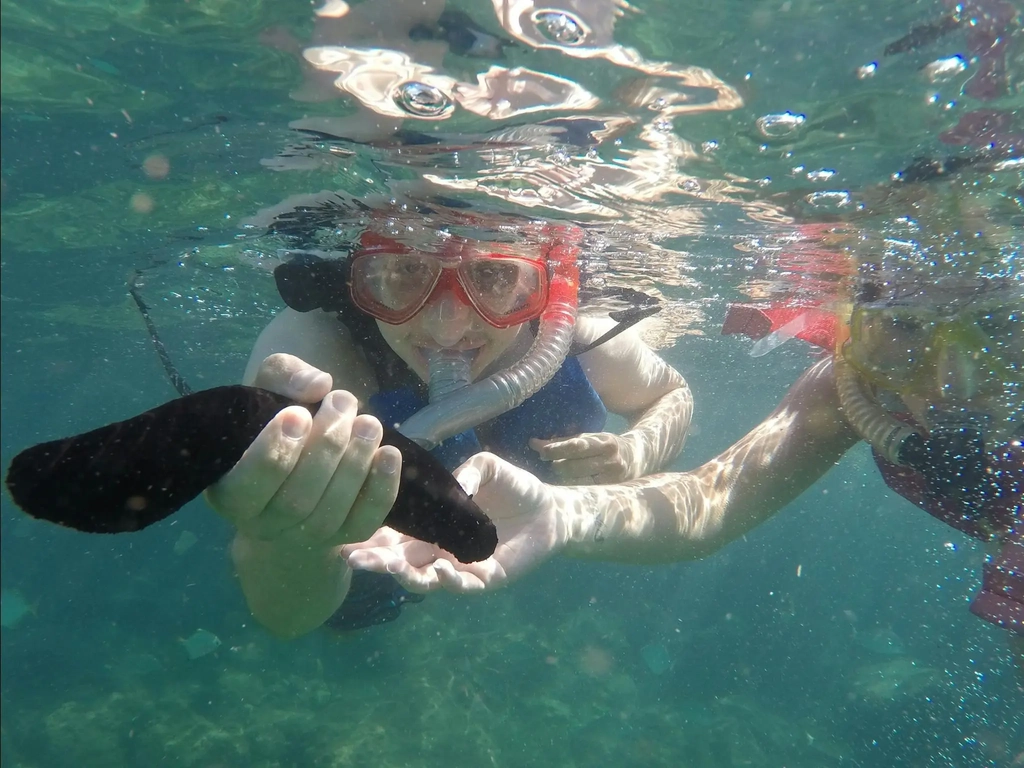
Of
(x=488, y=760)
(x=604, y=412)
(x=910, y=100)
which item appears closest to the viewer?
(x=910, y=100)

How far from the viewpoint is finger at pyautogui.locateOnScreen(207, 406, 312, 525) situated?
2291mm

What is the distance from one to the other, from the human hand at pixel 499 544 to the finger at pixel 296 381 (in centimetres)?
107

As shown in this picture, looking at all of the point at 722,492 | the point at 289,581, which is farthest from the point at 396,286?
the point at 722,492

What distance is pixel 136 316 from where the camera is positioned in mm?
20375

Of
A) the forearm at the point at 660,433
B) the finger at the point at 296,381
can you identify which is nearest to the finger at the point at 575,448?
the forearm at the point at 660,433

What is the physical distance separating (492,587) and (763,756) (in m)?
12.0

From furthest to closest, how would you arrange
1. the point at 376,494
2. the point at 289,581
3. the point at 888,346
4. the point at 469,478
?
the point at 888,346 → the point at 289,581 → the point at 469,478 → the point at 376,494

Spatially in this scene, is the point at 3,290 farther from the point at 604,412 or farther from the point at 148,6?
the point at 604,412

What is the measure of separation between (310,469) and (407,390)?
11.0 feet

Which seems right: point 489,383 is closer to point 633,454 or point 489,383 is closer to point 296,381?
point 633,454

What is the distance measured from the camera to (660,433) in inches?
241

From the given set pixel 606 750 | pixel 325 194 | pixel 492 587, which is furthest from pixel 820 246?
pixel 606 750

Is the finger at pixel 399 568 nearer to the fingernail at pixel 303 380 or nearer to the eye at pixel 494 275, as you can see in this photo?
the fingernail at pixel 303 380

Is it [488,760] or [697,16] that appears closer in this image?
[697,16]
